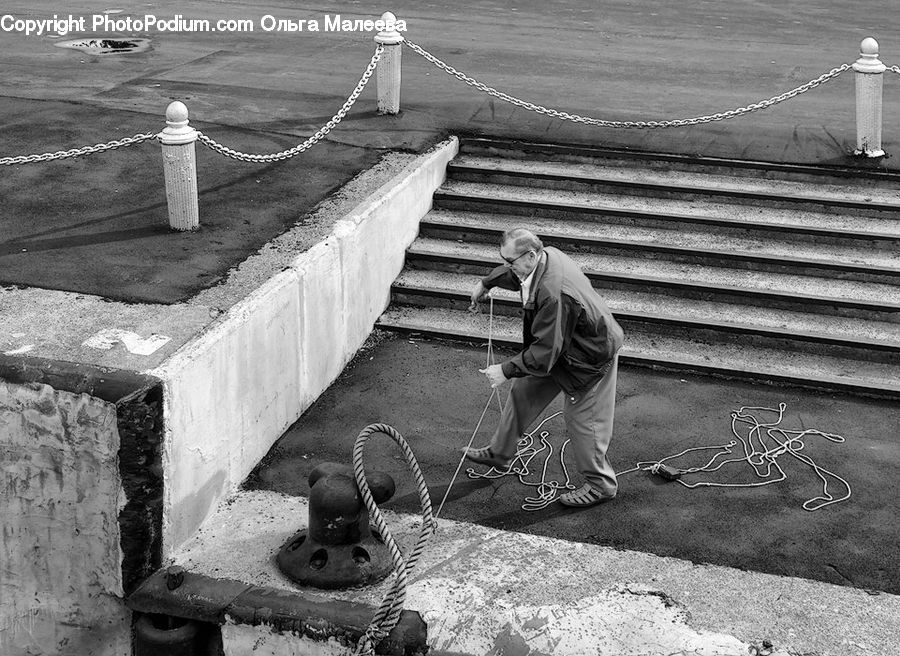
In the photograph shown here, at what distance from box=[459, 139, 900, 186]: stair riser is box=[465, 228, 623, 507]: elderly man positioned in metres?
4.47

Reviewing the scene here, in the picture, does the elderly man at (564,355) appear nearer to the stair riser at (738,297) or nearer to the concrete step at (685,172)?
the stair riser at (738,297)

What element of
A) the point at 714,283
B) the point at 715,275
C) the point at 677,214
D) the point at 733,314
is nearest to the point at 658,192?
the point at 677,214

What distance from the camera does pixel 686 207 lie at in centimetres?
1052

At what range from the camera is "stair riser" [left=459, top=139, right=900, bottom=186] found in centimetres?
1064

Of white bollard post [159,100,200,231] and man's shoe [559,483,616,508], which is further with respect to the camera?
white bollard post [159,100,200,231]

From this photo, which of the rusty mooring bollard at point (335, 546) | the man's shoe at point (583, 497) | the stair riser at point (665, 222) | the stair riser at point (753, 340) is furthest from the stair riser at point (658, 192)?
the rusty mooring bollard at point (335, 546)

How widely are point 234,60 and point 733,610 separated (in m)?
11.4

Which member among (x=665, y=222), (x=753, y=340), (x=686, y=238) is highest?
(x=665, y=222)

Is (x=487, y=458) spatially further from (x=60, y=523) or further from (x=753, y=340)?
(x=753, y=340)

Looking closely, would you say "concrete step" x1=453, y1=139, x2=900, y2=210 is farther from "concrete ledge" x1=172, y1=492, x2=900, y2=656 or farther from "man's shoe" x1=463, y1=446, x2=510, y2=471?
"concrete ledge" x1=172, y1=492, x2=900, y2=656

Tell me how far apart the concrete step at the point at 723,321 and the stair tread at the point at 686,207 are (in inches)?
41.6

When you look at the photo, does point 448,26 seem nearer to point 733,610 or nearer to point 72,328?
point 72,328

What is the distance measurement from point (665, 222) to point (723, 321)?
141 centimetres

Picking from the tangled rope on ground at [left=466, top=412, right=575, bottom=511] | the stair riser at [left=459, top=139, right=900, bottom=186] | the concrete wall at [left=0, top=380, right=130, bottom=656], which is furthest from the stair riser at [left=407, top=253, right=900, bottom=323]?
the concrete wall at [left=0, top=380, right=130, bottom=656]
